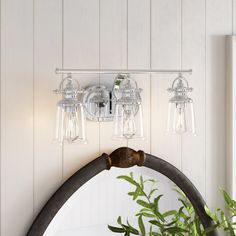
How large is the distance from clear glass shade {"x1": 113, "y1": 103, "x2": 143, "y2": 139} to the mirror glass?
14cm

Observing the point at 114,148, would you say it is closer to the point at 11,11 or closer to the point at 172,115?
the point at 172,115

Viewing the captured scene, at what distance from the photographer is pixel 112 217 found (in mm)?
1461

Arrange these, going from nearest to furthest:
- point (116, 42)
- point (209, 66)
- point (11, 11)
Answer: point (11, 11), point (116, 42), point (209, 66)

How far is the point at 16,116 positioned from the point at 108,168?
0.33 meters

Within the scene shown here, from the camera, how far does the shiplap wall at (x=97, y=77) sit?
133cm

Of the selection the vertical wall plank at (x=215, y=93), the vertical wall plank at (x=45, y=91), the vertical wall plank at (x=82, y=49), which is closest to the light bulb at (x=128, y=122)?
the vertical wall plank at (x=82, y=49)

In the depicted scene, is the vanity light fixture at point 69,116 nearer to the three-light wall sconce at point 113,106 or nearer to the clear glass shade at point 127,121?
the three-light wall sconce at point 113,106

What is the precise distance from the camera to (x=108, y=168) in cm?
140

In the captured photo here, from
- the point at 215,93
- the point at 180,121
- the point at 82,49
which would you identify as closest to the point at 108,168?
the point at 180,121

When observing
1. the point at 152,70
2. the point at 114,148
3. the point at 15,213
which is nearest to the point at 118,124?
the point at 114,148

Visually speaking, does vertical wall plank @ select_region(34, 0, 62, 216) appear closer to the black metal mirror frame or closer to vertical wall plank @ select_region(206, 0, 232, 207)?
the black metal mirror frame

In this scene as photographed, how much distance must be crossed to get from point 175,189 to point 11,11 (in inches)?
31.1

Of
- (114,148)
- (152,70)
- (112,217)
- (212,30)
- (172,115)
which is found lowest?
(112,217)

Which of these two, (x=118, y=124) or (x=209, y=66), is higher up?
(x=209, y=66)
